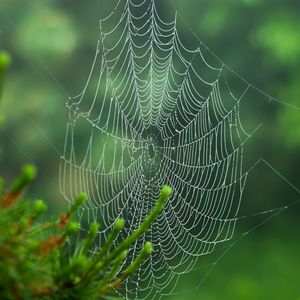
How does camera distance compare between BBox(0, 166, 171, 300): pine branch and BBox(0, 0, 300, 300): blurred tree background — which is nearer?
BBox(0, 166, 171, 300): pine branch

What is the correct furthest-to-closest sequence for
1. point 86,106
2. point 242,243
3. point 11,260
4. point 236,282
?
point 242,243 < point 236,282 < point 86,106 < point 11,260

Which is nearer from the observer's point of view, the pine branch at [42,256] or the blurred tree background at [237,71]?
the pine branch at [42,256]

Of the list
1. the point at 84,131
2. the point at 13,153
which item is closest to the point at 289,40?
the point at 84,131

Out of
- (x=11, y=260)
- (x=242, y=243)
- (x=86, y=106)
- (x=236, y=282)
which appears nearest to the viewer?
(x=11, y=260)

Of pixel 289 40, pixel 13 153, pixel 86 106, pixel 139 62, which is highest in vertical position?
pixel 289 40

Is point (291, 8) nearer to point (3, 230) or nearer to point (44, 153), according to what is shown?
point (44, 153)

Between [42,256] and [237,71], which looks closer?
[42,256]

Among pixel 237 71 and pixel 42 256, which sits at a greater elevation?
pixel 237 71

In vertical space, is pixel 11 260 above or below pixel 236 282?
above
